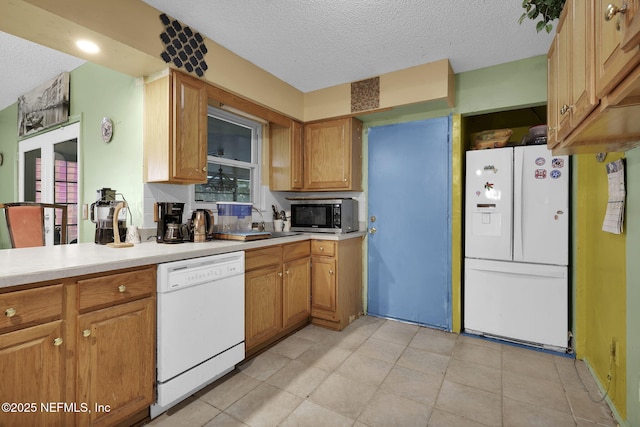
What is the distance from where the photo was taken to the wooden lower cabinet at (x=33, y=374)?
1.15 m

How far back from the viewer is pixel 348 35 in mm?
2248

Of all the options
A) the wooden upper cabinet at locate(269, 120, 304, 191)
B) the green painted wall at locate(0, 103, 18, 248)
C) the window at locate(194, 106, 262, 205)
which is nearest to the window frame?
the window at locate(194, 106, 262, 205)

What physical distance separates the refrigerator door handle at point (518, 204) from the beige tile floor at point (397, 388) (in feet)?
2.80

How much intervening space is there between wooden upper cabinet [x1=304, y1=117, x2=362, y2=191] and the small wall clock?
6.12 ft

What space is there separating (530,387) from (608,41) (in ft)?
6.90

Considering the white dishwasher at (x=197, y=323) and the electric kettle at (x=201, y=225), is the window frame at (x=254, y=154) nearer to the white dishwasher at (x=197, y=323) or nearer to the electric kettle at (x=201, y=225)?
the electric kettle at (x=201, y=225)

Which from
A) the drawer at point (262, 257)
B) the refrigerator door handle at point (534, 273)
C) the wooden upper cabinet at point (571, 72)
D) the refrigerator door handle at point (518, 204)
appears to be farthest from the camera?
the refrigerator door handle at point (518, 204)

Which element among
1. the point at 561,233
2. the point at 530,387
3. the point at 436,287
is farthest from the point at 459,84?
the point at 530,387

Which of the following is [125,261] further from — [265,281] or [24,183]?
[24,183]

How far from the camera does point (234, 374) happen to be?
85.6 inches

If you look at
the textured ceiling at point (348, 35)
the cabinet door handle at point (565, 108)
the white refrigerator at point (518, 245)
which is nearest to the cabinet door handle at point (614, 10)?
the cabinet door handle at point (565, 108)

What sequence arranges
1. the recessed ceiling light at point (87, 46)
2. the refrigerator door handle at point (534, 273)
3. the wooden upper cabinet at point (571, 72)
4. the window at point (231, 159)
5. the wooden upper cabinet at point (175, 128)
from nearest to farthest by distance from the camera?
the wooden upper cabinet at point (571, 72)
the recessed ceiling light at point (87, 46)
the wooden upper cabinet at point (175, 128)
the refrigerator door handle at point (534, 273)
the window at point (231, 159)

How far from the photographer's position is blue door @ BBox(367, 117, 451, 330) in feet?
9.78

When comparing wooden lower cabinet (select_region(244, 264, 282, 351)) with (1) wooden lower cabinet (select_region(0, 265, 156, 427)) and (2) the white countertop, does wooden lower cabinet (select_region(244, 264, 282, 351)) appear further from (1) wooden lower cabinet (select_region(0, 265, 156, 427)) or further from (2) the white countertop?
(1) wooden lower cabinet (select_region(0, 265, 156, 427))
